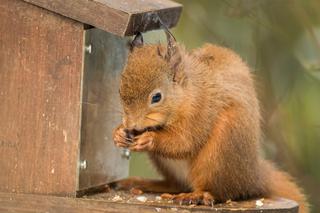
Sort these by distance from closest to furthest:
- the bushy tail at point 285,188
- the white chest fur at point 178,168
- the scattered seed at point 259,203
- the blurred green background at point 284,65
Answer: the scattered seed at point 259,203, the white chest fur at point 178,168, the bushy tail at point 285,188, the blurred green background at point 284,65

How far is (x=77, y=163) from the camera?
14.8 ft

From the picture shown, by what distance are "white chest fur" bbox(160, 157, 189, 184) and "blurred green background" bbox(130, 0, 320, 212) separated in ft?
2.68

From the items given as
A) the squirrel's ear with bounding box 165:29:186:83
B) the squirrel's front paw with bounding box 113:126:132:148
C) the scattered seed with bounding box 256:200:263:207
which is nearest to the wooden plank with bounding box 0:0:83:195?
the squirrel's front paw with bounding box 113:126:132:148

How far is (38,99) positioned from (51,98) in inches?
2.4

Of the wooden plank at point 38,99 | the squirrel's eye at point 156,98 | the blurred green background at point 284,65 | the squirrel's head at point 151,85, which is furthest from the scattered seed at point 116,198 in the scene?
the blurred green background at point 284,65

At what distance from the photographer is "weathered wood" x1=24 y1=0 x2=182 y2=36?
4.33 m

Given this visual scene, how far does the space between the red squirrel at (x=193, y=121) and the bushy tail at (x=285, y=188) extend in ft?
0.53

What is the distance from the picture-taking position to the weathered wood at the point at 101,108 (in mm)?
4582

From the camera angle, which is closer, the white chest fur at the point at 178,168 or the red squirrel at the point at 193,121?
the red squirrel at the point at 193,121

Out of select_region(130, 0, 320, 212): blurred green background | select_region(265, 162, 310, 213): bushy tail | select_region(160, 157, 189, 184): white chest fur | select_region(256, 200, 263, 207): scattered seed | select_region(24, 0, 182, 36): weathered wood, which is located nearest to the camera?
select_region(24, 0, 182, 36): weathered wood

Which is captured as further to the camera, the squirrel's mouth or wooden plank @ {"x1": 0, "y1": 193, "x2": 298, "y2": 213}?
the squirrel's mouth

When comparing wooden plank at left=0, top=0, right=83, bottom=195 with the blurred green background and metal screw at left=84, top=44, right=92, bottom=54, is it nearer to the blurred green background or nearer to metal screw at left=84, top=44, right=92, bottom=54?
metal screw at left=84, top=44, right=92, bottom=54

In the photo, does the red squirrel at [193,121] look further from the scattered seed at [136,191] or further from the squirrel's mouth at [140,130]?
the scattered seed at [136,191]

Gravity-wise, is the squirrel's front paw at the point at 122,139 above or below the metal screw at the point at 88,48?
below
